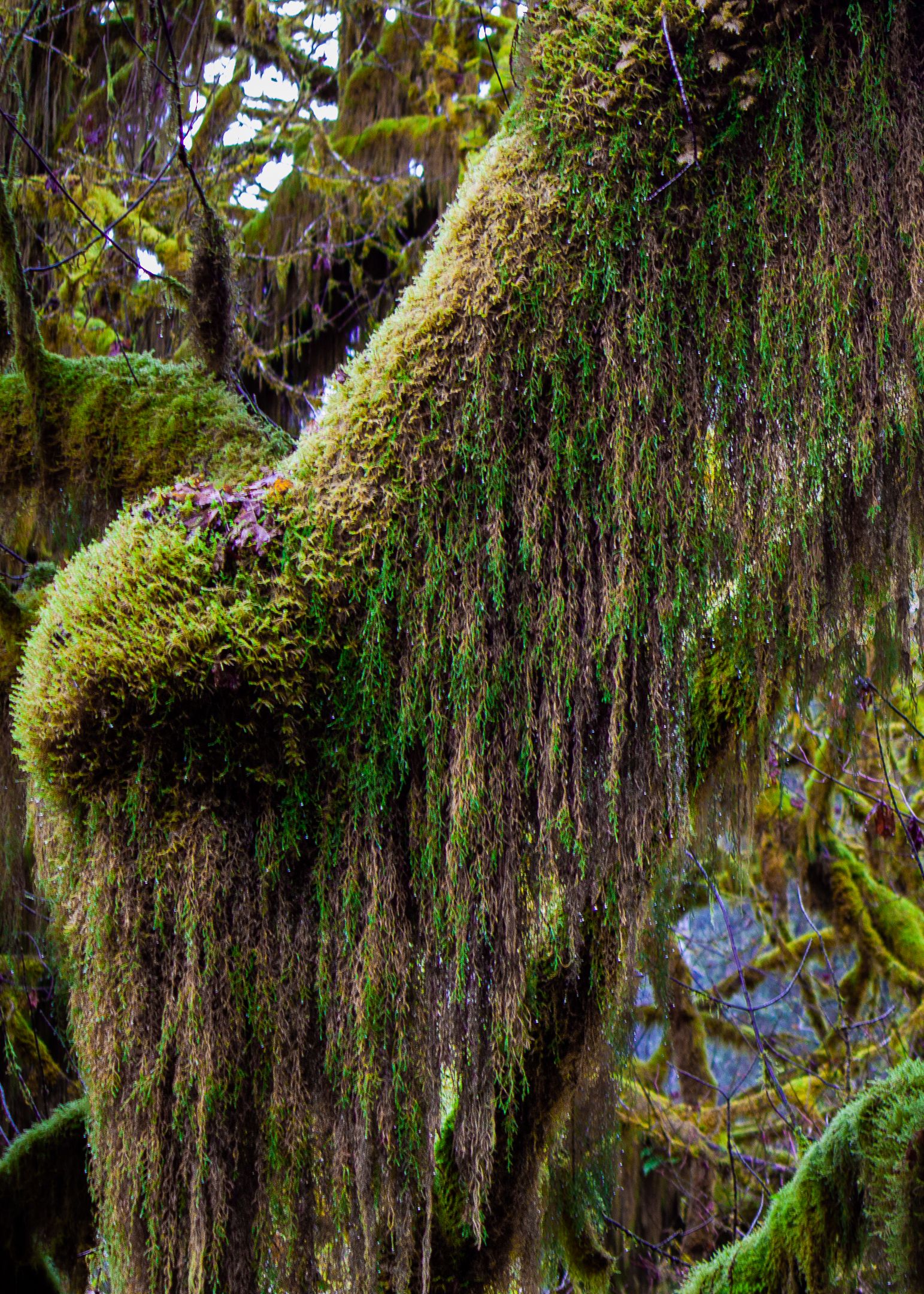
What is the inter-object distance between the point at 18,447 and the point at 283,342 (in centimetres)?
212

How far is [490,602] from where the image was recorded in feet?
5.96

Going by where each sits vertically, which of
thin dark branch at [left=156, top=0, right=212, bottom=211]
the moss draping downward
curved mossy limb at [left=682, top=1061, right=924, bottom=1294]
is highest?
thin dark branch at [left=156, top=0, right=212, bottom=211]

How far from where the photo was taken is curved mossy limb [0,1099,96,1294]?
124 inches

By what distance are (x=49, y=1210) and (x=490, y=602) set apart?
9.43ft

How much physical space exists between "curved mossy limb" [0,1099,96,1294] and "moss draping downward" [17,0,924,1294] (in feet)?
5.76

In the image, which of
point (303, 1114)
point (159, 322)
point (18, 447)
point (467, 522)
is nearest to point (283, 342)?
point (159, 322)

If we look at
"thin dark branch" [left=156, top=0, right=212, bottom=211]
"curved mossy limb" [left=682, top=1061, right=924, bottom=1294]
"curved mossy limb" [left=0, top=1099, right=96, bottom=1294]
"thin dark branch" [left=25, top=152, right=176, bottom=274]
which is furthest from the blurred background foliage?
"curved mossy limb" [left=682, top=1061, right=924, bottom=1294]

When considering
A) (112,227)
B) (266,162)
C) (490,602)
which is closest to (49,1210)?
(490,602)

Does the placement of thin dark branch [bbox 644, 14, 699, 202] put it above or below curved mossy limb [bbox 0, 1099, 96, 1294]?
above

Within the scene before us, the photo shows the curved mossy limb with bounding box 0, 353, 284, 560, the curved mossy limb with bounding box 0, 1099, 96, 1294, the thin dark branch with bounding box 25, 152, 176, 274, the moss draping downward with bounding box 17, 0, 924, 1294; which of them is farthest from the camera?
the curved mossy limb with bounding box 0, 1099, 96, 1294

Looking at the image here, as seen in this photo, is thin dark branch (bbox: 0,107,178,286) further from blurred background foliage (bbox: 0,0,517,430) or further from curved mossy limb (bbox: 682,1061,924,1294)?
curved mossy limb (bbox: 682,1061,924,1294)

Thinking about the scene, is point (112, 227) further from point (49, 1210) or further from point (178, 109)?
point (49, 1210)

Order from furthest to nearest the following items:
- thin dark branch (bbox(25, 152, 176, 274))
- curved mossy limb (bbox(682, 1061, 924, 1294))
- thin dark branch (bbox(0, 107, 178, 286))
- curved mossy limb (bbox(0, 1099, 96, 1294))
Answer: curved mossy limb (bbox(0, 1099, 96, 1294))
thin dark branch (bbox(25, 152, 176, 274))
thin dark branch (bbox(0, 107, 178, 286))
curved mossy limb (bbox(682, 1061, 924, 1294))

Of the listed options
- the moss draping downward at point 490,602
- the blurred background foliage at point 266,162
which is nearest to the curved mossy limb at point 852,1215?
the moss draping downward at point 490,602
